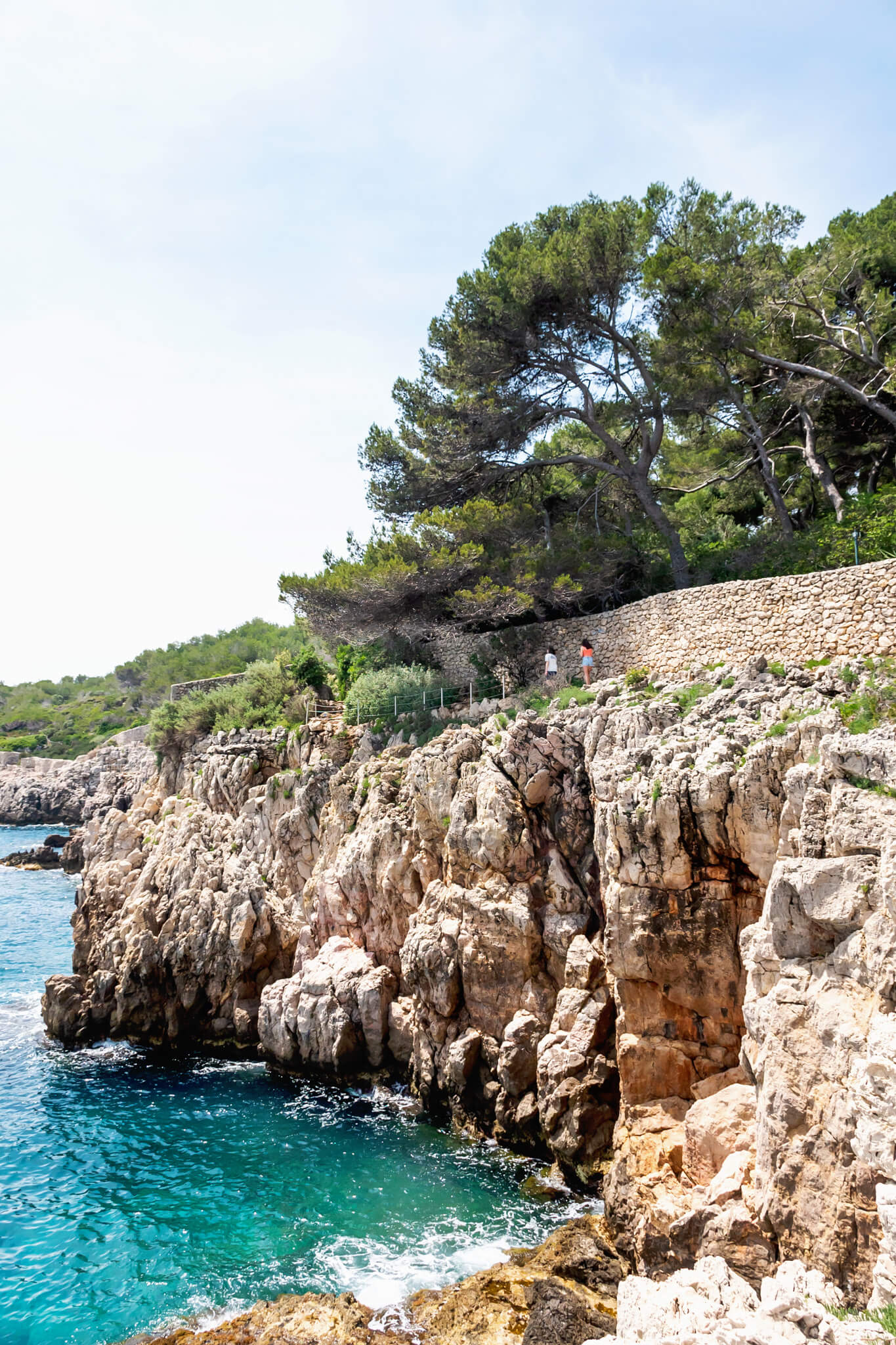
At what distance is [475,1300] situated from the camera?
37.0 feet

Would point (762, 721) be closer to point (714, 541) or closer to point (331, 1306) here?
point (331, 1306)

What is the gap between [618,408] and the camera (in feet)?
84.2

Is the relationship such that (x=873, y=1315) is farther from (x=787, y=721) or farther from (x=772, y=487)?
(x=772, y=487)

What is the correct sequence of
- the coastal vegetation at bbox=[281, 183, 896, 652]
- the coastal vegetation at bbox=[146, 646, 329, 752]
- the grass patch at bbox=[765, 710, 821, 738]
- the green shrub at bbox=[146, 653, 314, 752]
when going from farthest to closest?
1. the green shrub at bbox=[146, 653, 314, 752]
2. the coastal vegetation at bbox=[146, 646, 329, 752]
3. the coastal vegetation at bbox=[281, 183, 896, 652]
4. the grass patch at bbox=[765, 710, 821, 738]

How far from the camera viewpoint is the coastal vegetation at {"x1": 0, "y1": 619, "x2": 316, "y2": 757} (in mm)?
81625

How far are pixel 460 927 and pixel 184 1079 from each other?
8.73 m

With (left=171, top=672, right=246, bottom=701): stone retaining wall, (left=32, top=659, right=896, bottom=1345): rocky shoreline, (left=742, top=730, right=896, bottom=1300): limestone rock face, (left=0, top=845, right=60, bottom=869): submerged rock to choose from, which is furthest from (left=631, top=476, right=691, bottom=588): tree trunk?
(left=0, top=845, right=60, bottom=869): submerged rock

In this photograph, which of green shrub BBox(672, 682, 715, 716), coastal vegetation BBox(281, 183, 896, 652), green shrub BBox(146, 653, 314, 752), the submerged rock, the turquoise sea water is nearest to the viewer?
the turquoise sea water

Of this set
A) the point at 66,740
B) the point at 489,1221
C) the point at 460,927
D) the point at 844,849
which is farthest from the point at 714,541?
the point at 66,740

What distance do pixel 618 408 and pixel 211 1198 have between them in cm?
2374

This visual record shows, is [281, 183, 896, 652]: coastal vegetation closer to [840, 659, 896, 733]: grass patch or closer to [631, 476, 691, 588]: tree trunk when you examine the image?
[631, 476, 691, 588]: tree trunk

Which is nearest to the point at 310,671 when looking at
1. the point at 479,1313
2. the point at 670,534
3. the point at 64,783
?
the point at 670,534

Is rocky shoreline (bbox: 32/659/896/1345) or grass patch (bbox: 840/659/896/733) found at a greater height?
grass patch (bbox: 840/659/896/733)

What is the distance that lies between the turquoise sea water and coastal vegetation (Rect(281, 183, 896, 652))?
14.0 meters
